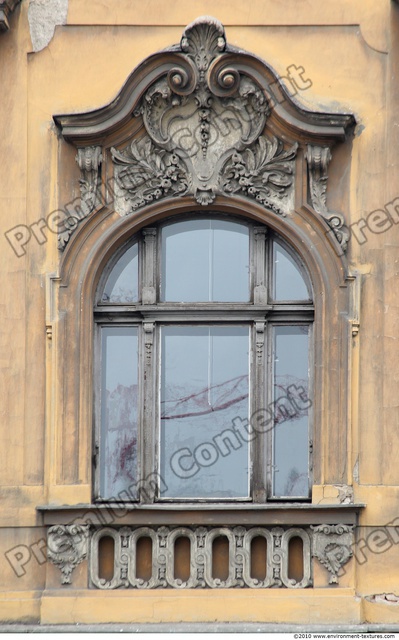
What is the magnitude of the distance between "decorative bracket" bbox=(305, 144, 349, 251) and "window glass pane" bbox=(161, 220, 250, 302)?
25.6 inches

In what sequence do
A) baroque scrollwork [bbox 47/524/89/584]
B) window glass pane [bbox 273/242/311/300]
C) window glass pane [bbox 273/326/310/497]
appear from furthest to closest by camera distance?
window glass pane [bbox 273/242/311/300], window glass pane [bbox 273/326/310/497], baroque scrollwork [bbox 47/524/89/584]

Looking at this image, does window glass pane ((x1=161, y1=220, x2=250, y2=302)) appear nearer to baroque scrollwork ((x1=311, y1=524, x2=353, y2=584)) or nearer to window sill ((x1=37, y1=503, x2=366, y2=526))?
window sill ((x1=37, y1=503, x2=366, y2=526))

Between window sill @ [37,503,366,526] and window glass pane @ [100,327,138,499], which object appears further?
window glass pane @ [100,327,138,499]

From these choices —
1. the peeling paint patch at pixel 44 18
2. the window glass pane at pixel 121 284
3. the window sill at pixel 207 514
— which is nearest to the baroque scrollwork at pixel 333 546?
the window sill at pixel 207 514

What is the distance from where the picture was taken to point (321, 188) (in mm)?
12688

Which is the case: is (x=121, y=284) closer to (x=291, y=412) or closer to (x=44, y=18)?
(x=291, y=412)

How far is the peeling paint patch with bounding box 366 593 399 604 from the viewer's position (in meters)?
12.2

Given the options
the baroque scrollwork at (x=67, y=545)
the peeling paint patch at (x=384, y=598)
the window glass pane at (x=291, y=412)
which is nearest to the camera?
the peeling paint patch at (x=384, y=598)

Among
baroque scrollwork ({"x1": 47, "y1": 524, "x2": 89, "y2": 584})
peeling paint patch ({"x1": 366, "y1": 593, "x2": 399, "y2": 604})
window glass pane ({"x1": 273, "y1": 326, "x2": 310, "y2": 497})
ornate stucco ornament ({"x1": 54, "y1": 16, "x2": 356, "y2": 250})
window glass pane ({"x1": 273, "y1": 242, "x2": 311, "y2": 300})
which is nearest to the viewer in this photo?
peeling paint patch ({"x1": 366, "y1": 593, "x2": 399, "y2": 604})

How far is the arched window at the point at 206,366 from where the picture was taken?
12.7 m

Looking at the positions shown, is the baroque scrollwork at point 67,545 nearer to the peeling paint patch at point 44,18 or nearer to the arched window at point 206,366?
the arched window at point 206,366

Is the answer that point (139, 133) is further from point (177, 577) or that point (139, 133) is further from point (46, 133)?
point (177, 577)

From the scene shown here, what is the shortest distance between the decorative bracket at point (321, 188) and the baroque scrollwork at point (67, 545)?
115 inches

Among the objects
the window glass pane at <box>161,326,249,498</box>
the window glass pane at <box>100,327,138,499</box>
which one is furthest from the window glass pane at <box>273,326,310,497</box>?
the window glass pane at <box>100,327,138,499</box>
